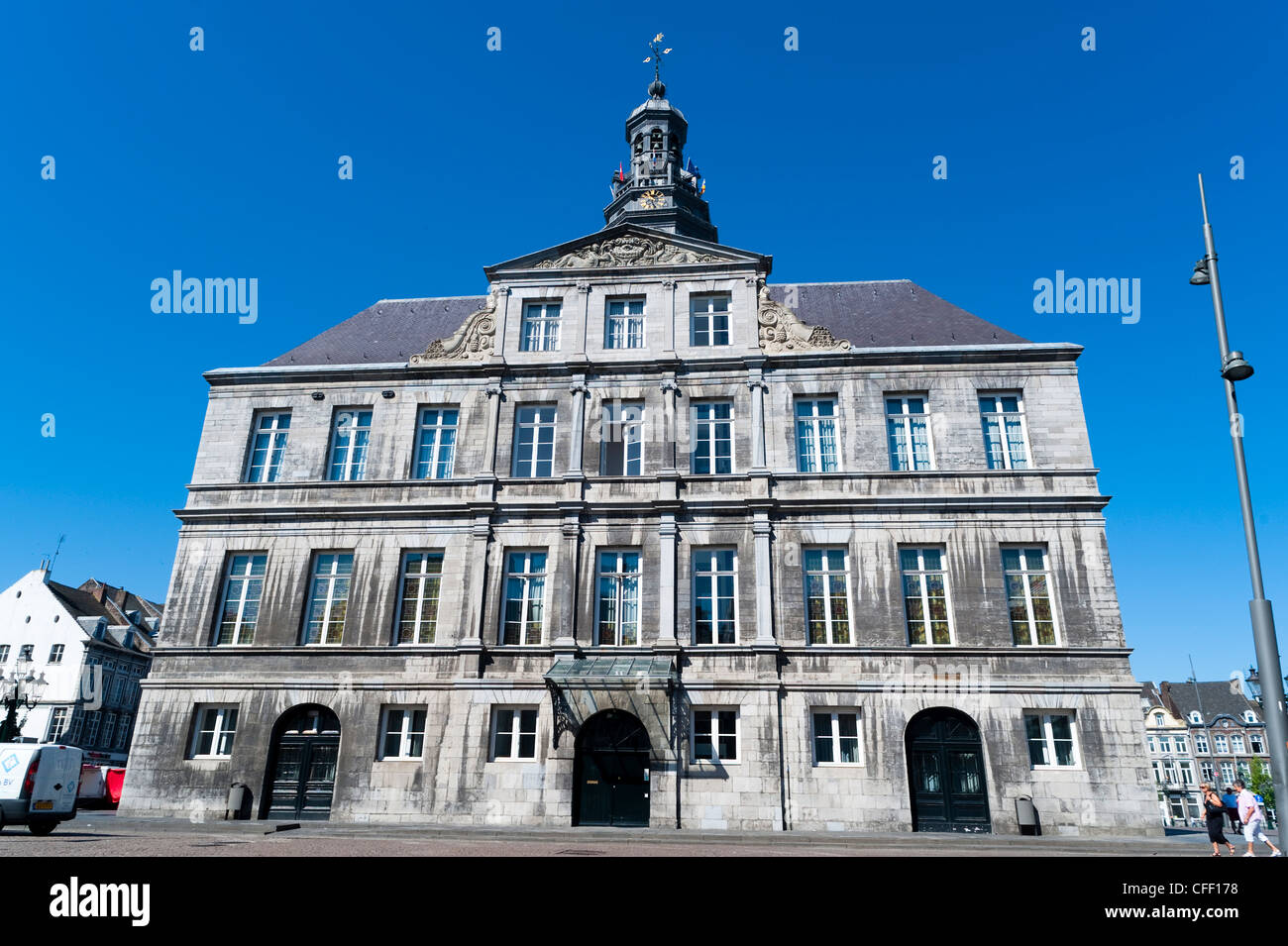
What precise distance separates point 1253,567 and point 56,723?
6721 cm

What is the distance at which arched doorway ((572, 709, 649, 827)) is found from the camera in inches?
897

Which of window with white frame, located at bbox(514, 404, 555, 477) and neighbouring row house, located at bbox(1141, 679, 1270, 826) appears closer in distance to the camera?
window with white frame, located at bbox(514, 404, 555, 477)

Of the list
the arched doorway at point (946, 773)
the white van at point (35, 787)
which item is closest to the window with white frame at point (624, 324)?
the arched doorway at point (946, 773)

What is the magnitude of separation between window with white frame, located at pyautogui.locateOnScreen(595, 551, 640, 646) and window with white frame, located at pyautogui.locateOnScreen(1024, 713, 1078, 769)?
38.1ft

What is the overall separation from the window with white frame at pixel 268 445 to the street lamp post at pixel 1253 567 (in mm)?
26776

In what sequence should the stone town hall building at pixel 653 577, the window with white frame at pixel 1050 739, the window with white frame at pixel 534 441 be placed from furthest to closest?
1. the window with white frame at pixel 534 441
2. the stone town hall building at pixel 653 577
3. the window with white frame at pixel 1050 739

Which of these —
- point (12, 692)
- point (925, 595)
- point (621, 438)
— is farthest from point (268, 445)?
point (925, 595)

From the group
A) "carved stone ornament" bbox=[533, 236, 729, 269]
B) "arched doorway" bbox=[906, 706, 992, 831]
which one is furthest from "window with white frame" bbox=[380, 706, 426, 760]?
"carved stone ornament" bbox=[533, 236, 729, 269]

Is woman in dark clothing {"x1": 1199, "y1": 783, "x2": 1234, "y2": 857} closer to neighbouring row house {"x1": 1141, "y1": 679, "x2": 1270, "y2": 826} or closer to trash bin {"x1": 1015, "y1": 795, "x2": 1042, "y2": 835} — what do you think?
trash bin {"x1": 1015, "y1": 795, "x2": 1042, "y2": 835}

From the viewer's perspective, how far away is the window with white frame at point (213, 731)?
24875 mm

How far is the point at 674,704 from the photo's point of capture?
2320 cm

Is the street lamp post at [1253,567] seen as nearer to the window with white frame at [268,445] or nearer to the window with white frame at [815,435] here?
the window with white frame at [815,435]
